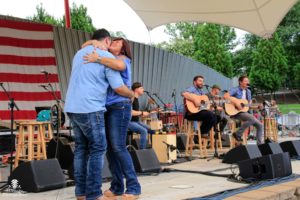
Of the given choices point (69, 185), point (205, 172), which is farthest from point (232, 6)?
point (69, 185)

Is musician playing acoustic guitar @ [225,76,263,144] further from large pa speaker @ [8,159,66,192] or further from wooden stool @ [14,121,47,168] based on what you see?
large pa speaker @ [8,159,66,192]

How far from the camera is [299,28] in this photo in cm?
4591

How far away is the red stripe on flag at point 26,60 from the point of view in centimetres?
1025

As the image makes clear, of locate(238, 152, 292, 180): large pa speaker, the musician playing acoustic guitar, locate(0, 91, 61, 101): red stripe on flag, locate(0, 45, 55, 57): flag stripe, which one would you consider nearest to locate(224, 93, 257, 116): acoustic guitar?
the musician playing acoustic guitar

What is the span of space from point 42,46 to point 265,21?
6.28 metres

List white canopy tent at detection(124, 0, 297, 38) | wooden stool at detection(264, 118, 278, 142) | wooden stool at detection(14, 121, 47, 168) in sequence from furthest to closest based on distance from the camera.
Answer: white canopy tent at detection(124, 0, 297, 38)
wooden stool at detection(264, 118, 278, 142)
wooden stool at detection(14, 121, 47, 168)

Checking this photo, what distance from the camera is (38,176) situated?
4.57 metres

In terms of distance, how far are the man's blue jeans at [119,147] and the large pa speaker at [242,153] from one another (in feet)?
9.30

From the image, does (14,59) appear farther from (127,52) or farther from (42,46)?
(127,52)

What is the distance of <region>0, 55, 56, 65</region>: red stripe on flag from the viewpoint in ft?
33.6

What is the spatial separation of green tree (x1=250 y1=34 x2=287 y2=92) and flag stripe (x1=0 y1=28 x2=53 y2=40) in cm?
3249

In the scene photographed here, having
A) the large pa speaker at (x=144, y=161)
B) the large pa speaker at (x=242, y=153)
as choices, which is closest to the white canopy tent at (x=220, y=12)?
the large pa speaker at (x=242, y=153)

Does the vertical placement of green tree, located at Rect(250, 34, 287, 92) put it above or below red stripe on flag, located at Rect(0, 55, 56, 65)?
above

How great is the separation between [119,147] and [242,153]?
3098mm
